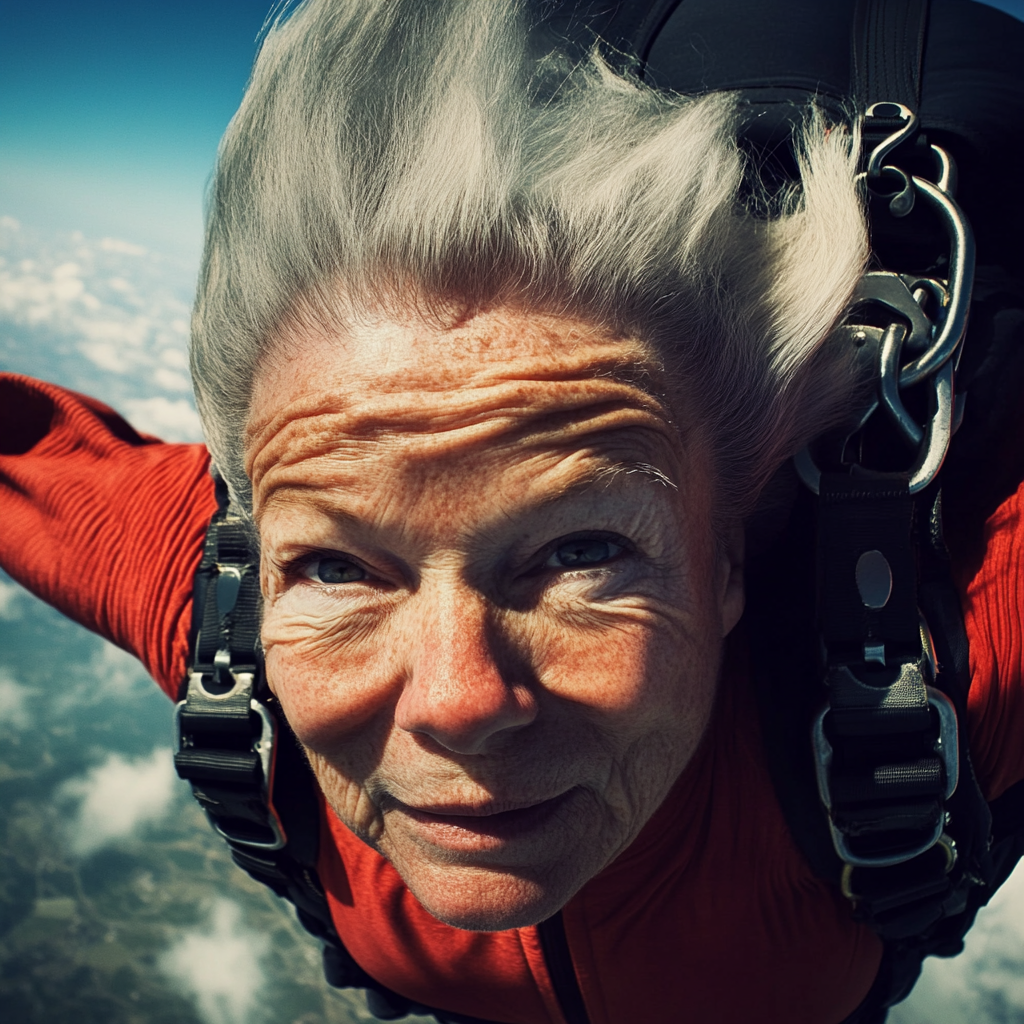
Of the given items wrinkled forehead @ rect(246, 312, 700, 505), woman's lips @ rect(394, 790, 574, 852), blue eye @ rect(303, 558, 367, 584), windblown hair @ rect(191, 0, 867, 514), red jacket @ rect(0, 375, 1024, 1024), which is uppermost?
windblown hair @ rect(191, 0, 867, 514)

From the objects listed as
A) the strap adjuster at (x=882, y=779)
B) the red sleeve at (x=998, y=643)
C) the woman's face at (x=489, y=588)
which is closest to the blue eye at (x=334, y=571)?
the woman's face at (x=489, y=588)

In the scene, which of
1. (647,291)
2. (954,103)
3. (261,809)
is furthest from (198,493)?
(954,103)

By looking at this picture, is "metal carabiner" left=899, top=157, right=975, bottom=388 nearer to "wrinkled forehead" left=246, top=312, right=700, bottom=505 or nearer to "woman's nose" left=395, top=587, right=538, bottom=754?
"wrinkled forehead" left=246, top=312, right=700, bottom=505

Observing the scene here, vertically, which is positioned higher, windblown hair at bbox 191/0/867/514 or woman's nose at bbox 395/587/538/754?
windblown hair at bbox 191/0/867/514

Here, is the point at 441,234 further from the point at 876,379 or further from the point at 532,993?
the point at 532,993

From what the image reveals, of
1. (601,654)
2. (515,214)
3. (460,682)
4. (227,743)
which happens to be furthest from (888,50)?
(227,743)

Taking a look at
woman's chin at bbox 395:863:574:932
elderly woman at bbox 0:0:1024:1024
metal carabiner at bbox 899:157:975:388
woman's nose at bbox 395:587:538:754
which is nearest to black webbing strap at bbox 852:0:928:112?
elderly woman at bbox 0:0:1024:1024

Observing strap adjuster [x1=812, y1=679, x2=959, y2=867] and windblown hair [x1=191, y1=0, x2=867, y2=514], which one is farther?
strap adjuster [x1=812, y1=679, x2=959, y2=867]
